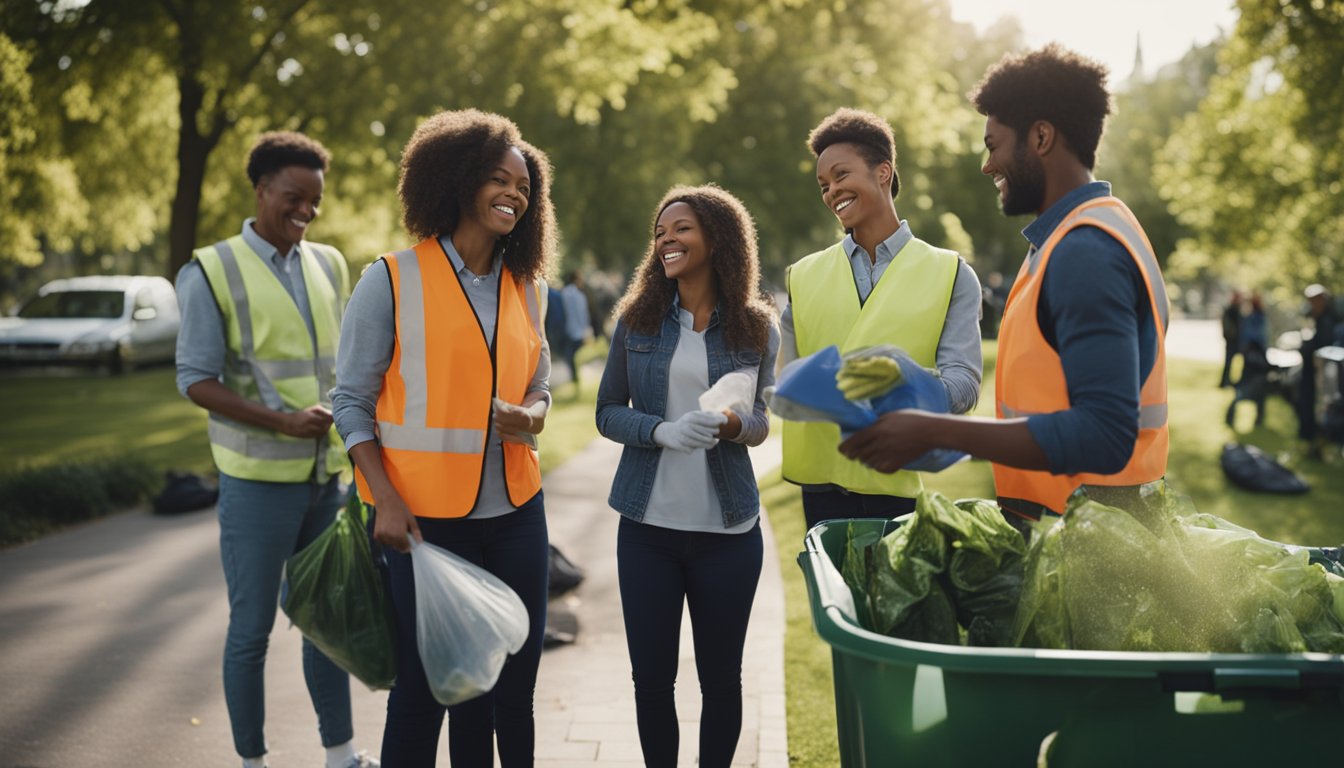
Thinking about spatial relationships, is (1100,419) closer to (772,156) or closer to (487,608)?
(487,608)

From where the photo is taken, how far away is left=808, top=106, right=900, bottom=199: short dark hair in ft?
11.5

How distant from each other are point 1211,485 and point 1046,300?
411 inches

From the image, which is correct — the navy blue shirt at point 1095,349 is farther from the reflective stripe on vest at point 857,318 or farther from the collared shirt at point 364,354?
the collared shirt at point 364,354

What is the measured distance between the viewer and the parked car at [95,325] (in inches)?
819

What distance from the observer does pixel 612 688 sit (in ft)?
16.8

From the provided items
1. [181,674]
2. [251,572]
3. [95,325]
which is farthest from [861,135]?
[95,325]

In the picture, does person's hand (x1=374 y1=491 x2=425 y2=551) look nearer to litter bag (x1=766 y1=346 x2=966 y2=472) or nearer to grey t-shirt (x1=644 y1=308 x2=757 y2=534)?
grey t-shirt (x1=644 y1=308 x2=757 y2=534)

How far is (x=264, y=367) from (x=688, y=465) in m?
1.57

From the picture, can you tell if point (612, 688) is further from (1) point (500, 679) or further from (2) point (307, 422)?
(2) point (307, 422)

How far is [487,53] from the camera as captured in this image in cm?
1528

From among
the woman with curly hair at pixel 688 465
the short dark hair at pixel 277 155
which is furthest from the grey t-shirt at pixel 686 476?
the short dark hair at pixel 277 155

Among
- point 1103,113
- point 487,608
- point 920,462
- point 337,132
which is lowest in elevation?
point 487,608

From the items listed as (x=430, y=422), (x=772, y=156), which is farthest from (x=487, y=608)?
(x=772, y=156)

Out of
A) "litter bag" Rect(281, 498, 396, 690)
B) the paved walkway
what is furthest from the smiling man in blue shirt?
the paved walkway
